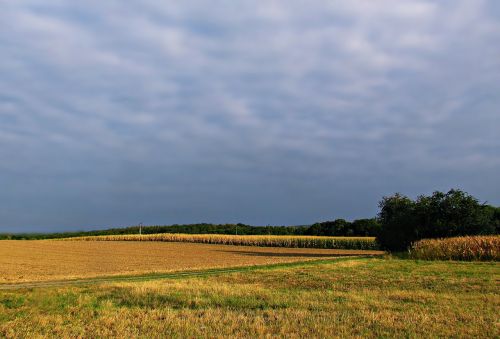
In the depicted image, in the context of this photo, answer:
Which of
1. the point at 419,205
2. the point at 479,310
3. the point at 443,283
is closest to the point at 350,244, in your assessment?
the point at 419,205

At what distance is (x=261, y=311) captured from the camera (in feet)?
39.3

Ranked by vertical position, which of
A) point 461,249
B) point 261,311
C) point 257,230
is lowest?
point 261,311

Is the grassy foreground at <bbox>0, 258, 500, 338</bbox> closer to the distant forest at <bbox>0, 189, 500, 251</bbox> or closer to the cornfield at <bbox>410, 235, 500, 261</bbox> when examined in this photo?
the cornfield at <bbox>410, 235, 500, 261</bbox>

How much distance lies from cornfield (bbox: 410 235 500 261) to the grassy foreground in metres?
18.0

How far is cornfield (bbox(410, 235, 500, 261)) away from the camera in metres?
34.5

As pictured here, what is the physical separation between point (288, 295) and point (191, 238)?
288ft

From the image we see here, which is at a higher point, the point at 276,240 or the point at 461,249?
the point at 276,240

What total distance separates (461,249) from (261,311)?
28389mm

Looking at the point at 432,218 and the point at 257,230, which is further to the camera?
the point at 257,230

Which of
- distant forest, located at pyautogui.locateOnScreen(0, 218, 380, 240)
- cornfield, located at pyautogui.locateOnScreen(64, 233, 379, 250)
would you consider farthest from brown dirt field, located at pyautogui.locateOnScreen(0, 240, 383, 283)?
distant forest, located at pyautogui.locateOnScreen(0, 218, 380, 240)

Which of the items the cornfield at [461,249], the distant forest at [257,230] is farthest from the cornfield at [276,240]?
the cornfield at [461,249]

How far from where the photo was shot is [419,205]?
4791 centimetres

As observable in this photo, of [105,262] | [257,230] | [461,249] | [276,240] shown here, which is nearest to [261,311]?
[461,249]

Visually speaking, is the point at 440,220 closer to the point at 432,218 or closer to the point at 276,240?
the point at 432,218
